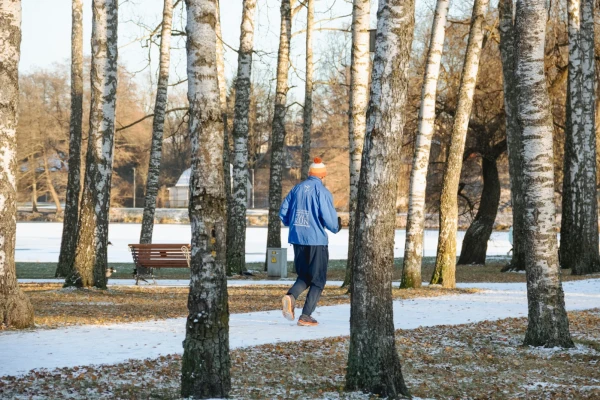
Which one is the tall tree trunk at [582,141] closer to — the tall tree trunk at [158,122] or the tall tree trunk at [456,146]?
the tall tree trunk at [456,146]

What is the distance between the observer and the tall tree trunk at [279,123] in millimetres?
23203

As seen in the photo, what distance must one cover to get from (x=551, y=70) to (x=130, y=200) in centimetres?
5988

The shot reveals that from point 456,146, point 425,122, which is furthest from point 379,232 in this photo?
point 456,146

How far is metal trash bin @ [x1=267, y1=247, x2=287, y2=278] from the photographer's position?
20.3m

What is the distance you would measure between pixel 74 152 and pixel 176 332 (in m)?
11.3

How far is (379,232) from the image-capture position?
6.46 m

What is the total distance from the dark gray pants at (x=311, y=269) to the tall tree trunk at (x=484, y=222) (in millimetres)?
18039

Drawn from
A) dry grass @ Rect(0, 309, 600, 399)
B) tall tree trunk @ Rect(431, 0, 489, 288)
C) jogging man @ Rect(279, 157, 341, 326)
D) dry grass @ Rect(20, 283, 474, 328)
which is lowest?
dry grass @ Rect(0, 309, 600, 399)

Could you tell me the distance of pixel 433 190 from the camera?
2903cm

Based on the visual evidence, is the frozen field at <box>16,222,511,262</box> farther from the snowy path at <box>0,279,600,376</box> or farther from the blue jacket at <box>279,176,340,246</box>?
the blue jacket at <box>279,176,340,246</box>

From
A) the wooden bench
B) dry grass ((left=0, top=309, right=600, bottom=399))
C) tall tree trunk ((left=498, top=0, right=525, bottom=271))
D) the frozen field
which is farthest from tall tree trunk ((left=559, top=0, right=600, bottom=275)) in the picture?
dry grass ((left=0, top=309, right=600, bottom=399))

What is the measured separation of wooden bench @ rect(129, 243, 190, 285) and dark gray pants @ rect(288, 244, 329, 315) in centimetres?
729

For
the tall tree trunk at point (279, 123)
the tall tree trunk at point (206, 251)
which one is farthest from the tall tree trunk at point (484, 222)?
the tall tree trunk at point (206, 251)

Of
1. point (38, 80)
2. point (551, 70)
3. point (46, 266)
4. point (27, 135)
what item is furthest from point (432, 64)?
point (38, 80)
